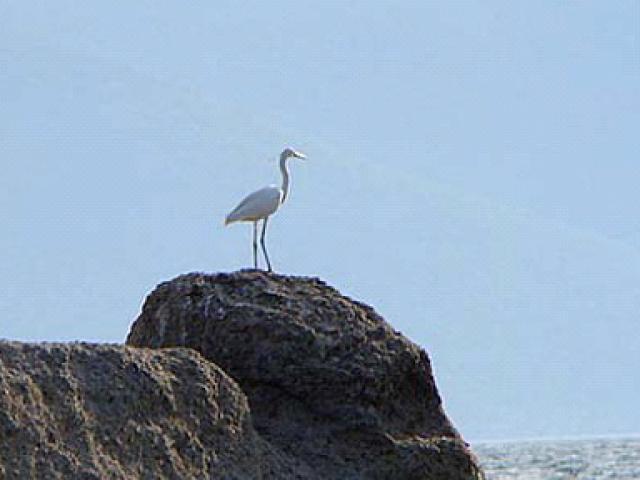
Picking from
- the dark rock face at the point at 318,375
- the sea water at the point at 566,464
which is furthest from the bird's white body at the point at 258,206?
the sea water at the point at 566,464

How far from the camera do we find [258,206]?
698 inches

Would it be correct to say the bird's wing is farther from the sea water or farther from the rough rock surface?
the sea water

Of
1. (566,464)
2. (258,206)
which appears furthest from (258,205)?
(566,464)

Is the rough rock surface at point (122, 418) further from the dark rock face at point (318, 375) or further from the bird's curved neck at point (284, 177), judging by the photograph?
the bird's curved neck at point (284, 177)

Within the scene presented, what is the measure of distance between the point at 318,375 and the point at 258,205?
29.8 feet

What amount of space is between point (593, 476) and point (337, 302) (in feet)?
129

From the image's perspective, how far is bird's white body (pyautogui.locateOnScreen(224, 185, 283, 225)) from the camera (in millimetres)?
17703

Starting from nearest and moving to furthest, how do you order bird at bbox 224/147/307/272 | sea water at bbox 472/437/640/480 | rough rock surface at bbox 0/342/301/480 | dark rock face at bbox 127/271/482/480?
1. rough rock surface at bbox 0/342/301/480
2. dark rock face at bbox 127/271/482/480
3. bird at bbox 224/147/307/272
4. sea water at bbox 472/437/640/480

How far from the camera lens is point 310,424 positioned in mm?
8773

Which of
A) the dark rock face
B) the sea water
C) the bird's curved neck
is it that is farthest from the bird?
the sea water

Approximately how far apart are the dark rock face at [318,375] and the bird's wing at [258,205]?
8.76 metres

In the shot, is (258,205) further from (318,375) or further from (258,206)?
(318,375)

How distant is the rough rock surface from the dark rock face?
0.25 m

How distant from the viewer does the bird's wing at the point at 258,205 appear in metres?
17.7
